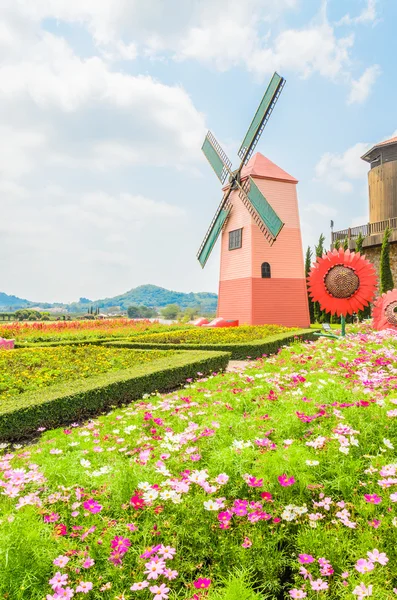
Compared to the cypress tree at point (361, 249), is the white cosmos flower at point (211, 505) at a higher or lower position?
lower

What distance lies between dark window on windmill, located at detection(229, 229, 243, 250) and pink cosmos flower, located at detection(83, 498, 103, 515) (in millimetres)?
18303

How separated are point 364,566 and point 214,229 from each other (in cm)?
2044

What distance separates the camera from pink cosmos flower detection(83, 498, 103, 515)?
2785 mm

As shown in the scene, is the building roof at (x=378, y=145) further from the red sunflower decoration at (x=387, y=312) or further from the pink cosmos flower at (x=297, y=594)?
the pink cosmos flower at (x=297, y=594)

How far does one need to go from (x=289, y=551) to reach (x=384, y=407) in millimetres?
1965

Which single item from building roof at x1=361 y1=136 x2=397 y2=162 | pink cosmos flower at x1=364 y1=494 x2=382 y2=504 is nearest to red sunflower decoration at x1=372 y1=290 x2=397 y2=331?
pink cosmos flower at x1=364 y1=494 x2=382 y2=504

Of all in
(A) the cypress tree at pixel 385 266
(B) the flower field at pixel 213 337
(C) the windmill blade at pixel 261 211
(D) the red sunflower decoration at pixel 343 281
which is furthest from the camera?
(A) the cypress tree at pixel 385 266

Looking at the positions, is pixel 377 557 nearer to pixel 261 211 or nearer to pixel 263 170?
pixel 261 211

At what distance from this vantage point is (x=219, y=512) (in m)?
2.84

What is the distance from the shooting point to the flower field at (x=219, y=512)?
7.70ft

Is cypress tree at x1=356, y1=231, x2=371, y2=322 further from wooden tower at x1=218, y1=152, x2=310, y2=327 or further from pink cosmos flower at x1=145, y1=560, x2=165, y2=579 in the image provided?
pink cosmos flower at x1=145, y1=560, x2=165, y2=579

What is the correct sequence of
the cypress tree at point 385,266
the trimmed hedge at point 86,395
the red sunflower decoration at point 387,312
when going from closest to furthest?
1. the trimmed hedge at point 86,395
2. the red sunflower decoration at point 387,312
3. the cypress tree at point 385,266

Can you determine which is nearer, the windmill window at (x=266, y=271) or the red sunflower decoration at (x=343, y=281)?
the red sunflower decoration at (x=343, y=281)

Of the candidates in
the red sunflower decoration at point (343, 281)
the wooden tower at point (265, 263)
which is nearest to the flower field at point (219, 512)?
the red sunflower decoration at point (343, 281)
